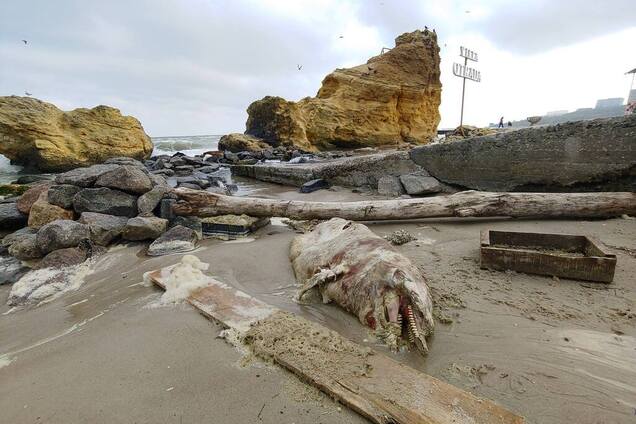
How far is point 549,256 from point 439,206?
5.80 feet

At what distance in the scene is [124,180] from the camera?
4.25 meters

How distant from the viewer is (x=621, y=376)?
144cm

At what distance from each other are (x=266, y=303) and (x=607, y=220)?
4209 mm

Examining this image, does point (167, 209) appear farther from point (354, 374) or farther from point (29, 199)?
point (354, 374)

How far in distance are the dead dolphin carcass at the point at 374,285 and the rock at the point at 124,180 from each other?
9.43 ft

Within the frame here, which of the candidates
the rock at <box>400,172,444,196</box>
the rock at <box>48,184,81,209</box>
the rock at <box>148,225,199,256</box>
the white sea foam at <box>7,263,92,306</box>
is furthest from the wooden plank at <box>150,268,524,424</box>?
the rock at <box>400,172,444,196</box>

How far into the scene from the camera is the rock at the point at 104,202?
158 inches

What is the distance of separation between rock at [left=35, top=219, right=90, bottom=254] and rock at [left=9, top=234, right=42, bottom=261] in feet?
0.22

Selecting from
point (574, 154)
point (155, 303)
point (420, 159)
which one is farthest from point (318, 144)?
point (155, 303)

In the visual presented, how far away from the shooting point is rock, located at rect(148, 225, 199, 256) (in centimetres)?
356

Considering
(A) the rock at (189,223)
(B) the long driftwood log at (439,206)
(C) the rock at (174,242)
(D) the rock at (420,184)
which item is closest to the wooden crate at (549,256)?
(B) the long driftwood log at (439,206)

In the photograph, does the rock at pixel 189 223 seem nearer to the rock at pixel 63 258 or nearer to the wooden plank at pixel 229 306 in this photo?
the rock at pixel 63 258

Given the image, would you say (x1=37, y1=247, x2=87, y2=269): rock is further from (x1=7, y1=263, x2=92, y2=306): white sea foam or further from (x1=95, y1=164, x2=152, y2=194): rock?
(x1=95, y1=164, x2=152, y2=194): rock

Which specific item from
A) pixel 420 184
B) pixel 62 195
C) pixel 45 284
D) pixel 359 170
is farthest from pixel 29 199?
pixel 420 184
